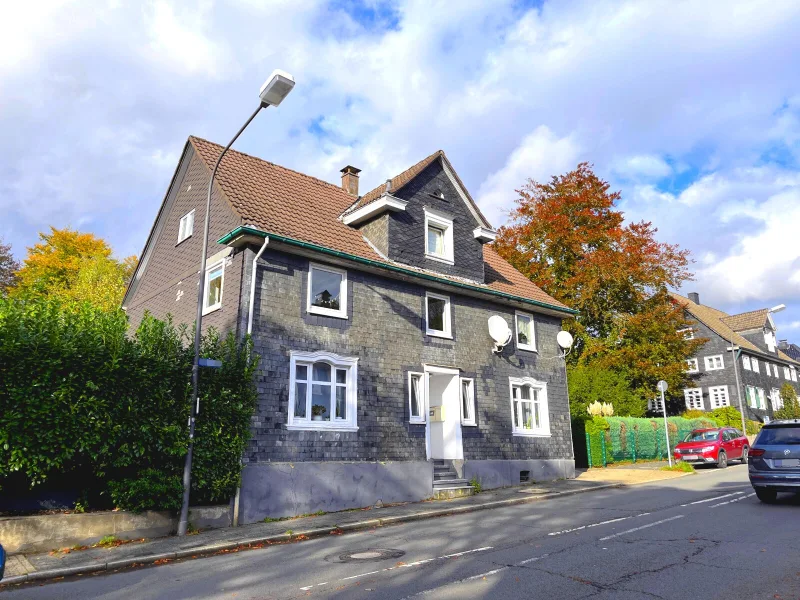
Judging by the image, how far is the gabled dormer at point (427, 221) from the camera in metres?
17.6

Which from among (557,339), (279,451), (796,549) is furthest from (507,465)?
(796,549)

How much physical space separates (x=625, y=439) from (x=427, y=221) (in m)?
14.6

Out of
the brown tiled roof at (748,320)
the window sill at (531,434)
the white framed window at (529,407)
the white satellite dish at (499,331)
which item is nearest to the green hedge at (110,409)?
the white satellite dish at (499,331)

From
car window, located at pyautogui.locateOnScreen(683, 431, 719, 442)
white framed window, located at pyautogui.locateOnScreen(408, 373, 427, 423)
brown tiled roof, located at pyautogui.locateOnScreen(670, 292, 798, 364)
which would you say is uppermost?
brown tiled roof, located at pyautogui.locateOnScreen(670, 292, 798, 364)

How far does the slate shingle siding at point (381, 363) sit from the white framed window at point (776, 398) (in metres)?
38.3

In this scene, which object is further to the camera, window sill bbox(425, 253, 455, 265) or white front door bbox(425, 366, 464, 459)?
window sill bbox(425, 253, 455, 265)

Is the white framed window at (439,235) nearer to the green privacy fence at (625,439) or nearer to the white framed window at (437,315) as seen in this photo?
the white framed window at (437,315)

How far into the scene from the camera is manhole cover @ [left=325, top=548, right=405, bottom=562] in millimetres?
8633

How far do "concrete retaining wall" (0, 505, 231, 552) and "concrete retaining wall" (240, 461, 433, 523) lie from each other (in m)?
1.12

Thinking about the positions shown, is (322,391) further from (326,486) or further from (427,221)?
(427,221)

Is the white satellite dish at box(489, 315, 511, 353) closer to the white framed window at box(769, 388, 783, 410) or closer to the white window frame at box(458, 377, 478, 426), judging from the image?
the white window frame at box(458, 377, 478, 426)

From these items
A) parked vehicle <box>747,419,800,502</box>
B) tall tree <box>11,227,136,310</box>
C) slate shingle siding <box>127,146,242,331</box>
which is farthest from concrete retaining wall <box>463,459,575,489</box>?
tall tree <box>11,227,136,310</box>

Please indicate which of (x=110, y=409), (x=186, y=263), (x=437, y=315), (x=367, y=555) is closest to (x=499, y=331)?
(x=437, y=315)

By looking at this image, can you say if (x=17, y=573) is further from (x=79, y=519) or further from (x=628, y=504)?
(x=628, y=504)
